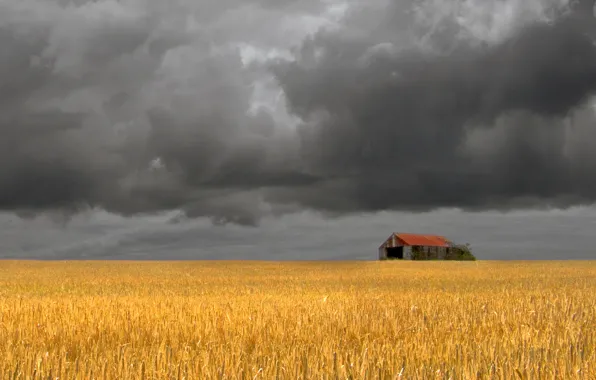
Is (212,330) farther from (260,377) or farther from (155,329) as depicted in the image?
(260,377)

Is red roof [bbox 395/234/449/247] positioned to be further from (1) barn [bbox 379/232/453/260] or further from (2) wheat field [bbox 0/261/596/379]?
A: (2) wheat field [bbox 0/261/596/379]

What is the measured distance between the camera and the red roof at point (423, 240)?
86938 mm

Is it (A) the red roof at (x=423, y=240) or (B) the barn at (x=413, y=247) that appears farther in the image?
(A) the red roof at (x=423, y=240)

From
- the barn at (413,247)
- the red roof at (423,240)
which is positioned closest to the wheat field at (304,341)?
the barn at (413,247)

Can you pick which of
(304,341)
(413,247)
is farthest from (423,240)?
(304,341)

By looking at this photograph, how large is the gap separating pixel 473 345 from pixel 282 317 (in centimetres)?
484

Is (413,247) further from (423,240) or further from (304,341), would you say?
(304,341)

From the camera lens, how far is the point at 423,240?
89125 mm

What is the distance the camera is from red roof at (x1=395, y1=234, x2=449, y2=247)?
3423 inches

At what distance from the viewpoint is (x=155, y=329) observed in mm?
11234

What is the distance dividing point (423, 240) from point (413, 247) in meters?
3.60

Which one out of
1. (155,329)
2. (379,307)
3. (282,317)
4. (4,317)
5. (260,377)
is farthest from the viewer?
(379,307)

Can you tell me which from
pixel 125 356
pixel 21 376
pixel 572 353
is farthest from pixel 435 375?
pixel 21 376

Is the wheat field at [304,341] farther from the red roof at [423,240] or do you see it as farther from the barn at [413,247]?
the red roof at [423,240]
